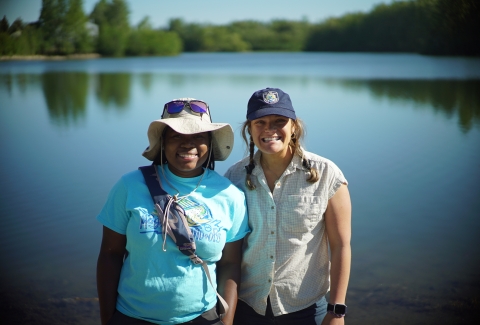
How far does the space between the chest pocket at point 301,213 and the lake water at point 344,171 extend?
125 inches

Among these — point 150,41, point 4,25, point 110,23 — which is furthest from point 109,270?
point 150,41

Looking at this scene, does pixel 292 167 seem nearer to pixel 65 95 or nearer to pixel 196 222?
pixel 196 222

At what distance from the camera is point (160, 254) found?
2.20 m

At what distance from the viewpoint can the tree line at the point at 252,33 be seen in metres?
7.14

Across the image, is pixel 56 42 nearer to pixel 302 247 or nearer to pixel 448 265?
pixel 448 265

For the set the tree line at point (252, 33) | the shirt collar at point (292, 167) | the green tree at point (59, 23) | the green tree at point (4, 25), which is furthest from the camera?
the green tree at point (59, 23)

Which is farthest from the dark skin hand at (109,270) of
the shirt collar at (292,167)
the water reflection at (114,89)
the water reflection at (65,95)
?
the water reflection at (114,89)

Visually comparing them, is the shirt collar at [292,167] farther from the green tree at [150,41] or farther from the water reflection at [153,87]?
the green tree at [150,41]

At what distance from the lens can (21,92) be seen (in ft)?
53.2

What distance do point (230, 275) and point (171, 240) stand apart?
1.25 feet

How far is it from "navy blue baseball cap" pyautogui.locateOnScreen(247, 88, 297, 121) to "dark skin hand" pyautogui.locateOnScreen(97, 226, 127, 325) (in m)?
0.88

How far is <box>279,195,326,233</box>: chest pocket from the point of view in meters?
2.43

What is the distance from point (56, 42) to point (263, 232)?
885 centimetres

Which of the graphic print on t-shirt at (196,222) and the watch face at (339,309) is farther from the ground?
the graphic print on t-shirt at (196,222)
